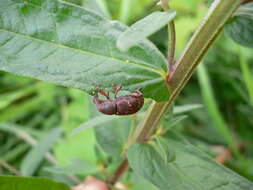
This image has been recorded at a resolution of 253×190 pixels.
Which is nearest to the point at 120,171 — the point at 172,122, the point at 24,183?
the point at 172,122

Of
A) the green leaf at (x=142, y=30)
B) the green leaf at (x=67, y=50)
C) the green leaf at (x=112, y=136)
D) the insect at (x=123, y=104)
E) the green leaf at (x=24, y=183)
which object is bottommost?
the green leaf at (x=112, y=136)

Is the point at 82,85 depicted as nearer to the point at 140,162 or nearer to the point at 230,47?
the point at 140,162

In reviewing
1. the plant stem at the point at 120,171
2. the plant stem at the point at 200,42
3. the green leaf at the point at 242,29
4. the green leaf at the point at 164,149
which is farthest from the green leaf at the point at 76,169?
the green leaf at the point at 242,29

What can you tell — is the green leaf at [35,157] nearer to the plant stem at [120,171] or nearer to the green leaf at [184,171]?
the plant stem at [120,171]

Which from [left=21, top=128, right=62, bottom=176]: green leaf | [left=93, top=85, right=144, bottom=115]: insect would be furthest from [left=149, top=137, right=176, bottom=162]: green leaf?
[left=21, top=128, right=62, bottom=176]: green leaf

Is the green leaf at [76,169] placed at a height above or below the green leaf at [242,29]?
below

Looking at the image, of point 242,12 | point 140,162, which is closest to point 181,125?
point 140,162
